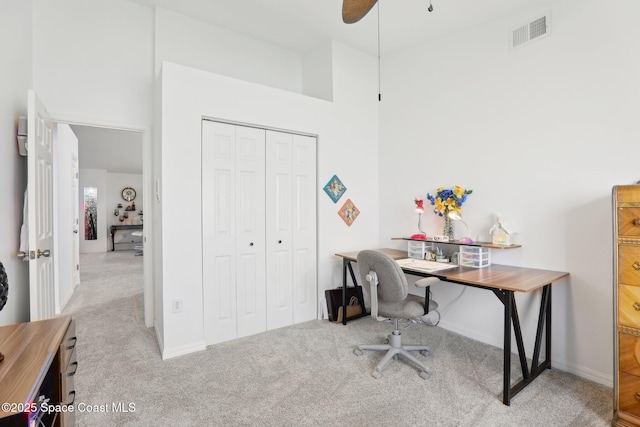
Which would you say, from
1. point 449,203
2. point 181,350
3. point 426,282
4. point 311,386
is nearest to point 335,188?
point 449,203

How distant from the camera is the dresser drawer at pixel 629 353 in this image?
71.0 inches

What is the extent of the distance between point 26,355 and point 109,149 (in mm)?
7108

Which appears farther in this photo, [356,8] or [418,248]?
[418,248]

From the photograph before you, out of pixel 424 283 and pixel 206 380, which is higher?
pixel 424 283

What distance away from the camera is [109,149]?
23.1ft

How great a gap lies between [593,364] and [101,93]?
462 cm

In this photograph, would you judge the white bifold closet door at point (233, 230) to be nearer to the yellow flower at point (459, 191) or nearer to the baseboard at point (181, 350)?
the baseboard at point (181, 350)

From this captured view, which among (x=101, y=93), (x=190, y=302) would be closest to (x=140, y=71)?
(x=101, y=93)

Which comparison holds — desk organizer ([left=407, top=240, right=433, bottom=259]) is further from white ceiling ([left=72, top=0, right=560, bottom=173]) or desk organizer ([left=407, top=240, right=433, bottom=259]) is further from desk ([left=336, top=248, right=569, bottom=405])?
white ceiling ([left=72, top=0, right=560, bottom=173])

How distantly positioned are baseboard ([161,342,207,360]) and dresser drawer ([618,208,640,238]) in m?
3.10

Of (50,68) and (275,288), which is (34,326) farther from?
(50,68)

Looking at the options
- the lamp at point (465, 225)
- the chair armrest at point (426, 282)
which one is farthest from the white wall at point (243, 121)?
the chair armrest at point (426, 282)

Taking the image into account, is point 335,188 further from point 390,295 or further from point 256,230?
point 390,295

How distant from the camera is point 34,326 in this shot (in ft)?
4.66
